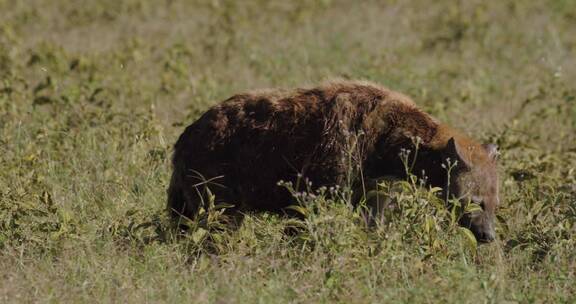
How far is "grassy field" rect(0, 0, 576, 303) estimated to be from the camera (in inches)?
226

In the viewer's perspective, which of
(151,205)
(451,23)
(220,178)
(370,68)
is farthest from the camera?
(451,23)

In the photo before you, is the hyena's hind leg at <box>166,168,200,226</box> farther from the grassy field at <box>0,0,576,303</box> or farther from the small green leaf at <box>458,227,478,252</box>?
the small green leaf at <box>458,227,478,252</box>

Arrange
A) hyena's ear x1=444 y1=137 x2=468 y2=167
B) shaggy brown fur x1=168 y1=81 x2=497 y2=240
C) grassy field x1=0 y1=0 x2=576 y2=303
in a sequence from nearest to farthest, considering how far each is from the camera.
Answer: grassy field x1=0 y1=0 x2=576 y2=303 < hyena's ear x1=444 y1=137 x2=468 y2=167 < shaggy brown fur x1=168 y1=81 x2=497 y2=240

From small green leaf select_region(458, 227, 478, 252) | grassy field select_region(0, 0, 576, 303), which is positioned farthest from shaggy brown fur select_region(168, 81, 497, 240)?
small green leaf select_region(458, 227, 478, 252)

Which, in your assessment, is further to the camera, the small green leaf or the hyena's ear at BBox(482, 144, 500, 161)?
the hyena's ear at BBox(482, 144, 500, 161)

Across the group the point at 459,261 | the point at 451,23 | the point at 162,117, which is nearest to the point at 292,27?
the point at 451,23

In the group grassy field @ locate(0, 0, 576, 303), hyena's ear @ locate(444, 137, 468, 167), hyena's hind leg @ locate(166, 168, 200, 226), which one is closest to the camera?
grassy field @ locate(0, 0, 576, 303)

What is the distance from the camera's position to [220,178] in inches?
252

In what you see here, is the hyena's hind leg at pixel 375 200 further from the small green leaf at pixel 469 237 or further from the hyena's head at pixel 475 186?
the small green leaf at pixel 469 237

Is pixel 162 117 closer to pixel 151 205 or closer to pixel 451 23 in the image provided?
pixel 151 205

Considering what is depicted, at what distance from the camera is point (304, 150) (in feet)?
20.9

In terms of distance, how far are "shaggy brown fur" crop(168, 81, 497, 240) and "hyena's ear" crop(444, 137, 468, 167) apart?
0.02m

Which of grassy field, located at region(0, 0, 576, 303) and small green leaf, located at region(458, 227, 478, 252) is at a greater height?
small green leaf, located at region(458, 227, 478, 252)

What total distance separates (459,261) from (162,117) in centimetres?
446
